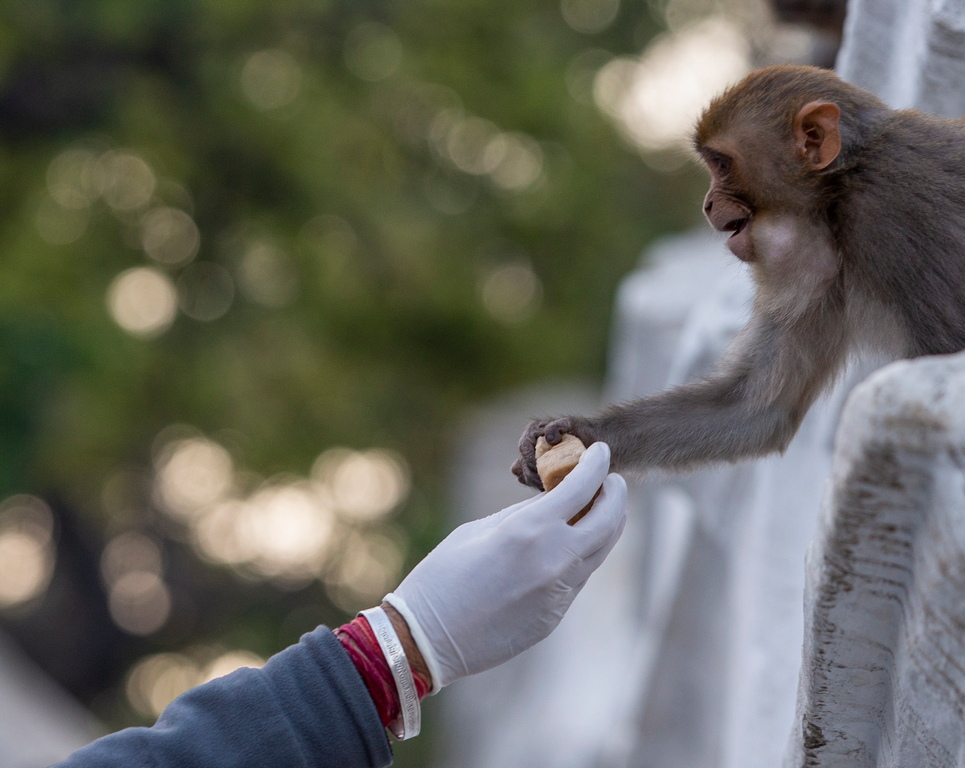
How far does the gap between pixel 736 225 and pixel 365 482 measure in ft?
16.5

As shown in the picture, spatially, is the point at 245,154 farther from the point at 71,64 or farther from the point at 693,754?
the point at 693,754

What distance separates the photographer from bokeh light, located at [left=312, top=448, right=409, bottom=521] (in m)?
5.63

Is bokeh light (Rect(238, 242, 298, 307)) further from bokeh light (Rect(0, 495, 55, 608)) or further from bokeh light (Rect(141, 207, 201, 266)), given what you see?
bokeh light (Rect(0, 495, 55, 608))

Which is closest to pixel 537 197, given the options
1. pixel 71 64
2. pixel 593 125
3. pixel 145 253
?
pixel 593 125

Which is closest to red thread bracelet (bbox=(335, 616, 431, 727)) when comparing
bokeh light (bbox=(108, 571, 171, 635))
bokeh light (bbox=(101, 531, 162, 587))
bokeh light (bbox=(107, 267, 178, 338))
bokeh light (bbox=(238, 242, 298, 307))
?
bokeh light (bbox=(107, 267, 178, 338))

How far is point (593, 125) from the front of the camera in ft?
17.3

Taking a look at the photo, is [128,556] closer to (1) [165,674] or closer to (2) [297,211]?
(1) [165,674]

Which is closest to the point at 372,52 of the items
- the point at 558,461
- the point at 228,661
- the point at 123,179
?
the point at 123,179

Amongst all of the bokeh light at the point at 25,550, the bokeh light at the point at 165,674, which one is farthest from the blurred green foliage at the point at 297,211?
the bokeh light at the point at 165,674

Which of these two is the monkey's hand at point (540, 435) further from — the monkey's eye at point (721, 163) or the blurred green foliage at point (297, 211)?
the blurred green foliage at point (297, 211)

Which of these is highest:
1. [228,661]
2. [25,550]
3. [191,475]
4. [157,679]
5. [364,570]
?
[191,475]

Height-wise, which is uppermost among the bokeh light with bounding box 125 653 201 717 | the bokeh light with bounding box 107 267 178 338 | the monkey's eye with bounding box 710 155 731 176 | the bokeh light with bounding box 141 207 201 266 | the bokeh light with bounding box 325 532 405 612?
the monkey's eye with bounding box 710 155 731 176

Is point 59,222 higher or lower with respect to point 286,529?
higher

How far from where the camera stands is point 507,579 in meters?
1.07
